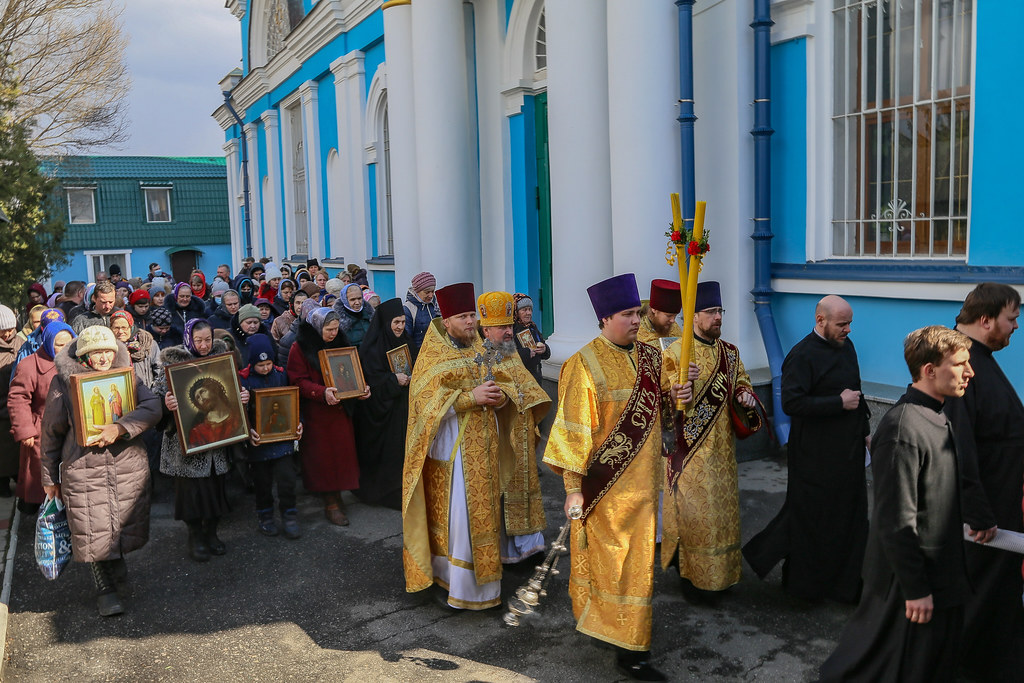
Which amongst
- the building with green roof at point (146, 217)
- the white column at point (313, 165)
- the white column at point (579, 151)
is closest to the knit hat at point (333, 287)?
the white column at point (579, 151)

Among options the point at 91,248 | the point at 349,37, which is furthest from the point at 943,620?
the point at 91,248

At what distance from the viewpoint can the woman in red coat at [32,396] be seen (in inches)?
243

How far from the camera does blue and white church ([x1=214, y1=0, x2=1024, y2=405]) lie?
600 centimetres

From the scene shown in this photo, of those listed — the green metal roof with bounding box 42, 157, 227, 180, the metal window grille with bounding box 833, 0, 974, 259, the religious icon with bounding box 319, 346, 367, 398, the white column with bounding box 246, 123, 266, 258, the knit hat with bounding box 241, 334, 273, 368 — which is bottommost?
the religious icon with bounding box 319, 346, 367, 398

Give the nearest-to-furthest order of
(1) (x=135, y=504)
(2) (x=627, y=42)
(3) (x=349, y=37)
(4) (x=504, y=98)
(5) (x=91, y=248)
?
(1) (x=135, y=504) → (2) (x=627, y=42) → (4) (x=504, y=98) → (3) (x=349, y=37) → (5) (x=91, y=248)

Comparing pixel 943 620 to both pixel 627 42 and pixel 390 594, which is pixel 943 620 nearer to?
pixel 390 594

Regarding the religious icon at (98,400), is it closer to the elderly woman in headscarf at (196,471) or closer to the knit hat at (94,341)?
the knit hat at (94,341)

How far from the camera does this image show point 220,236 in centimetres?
3391

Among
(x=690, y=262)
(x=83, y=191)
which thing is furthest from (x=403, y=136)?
(x=83, y=191)

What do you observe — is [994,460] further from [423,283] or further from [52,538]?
[423,283]

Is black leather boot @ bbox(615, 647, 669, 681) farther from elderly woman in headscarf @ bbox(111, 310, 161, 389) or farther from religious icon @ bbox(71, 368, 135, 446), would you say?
elderly woman in headscarf @ bbox(111, 310, 161, 389)

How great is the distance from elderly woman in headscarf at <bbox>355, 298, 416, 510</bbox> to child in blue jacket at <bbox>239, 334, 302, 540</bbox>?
70 centimetres

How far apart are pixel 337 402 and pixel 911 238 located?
4368 mm

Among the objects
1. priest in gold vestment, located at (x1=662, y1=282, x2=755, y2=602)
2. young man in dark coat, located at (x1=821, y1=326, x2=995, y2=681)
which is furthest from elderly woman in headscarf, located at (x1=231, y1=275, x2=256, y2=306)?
young man in dark coat, located at (x1=821, y1=326, x2=995, y2=681)
